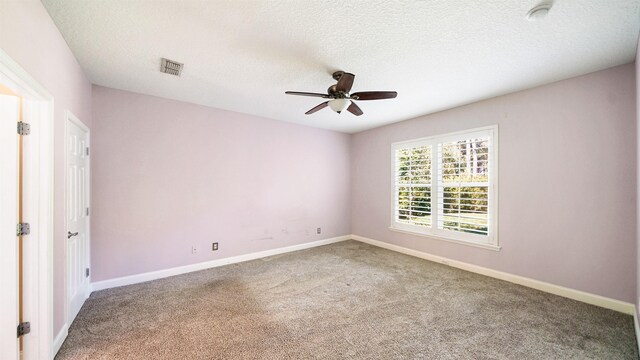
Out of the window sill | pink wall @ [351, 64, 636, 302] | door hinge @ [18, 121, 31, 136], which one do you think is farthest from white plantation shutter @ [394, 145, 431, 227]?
door hinge @ [18, 121, 31, 136]

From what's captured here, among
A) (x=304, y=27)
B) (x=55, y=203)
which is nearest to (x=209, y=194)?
(x=55, y=203)

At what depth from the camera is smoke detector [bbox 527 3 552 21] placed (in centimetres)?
173

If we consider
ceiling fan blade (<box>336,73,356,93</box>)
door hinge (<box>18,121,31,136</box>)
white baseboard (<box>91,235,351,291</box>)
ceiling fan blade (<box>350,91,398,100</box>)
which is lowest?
white baseboard (<box>91,235,351,291</box>)

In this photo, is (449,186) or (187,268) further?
(449,186)

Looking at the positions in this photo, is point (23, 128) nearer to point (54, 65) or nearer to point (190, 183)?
point (54, 65)

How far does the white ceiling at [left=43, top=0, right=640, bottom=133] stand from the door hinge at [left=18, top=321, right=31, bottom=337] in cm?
220

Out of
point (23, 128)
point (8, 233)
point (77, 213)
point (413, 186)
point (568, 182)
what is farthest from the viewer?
point (413, 186)

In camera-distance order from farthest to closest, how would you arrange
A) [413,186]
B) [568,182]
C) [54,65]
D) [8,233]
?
[413,186]
[568,182]
[54,65]
[8,233]

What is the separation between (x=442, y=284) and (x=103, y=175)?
4.53 meters

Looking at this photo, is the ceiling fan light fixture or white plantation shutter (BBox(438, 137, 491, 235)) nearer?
the ceiling fan light fixture

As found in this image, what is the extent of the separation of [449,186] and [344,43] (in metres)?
2.90

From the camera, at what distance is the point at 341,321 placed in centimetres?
242

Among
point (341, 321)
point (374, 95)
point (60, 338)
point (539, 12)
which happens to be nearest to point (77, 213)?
point (60, 338)

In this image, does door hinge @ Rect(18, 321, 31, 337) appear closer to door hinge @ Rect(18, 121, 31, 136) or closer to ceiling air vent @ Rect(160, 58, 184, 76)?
door hinge @ Rect(18, 121, 31, 136)
